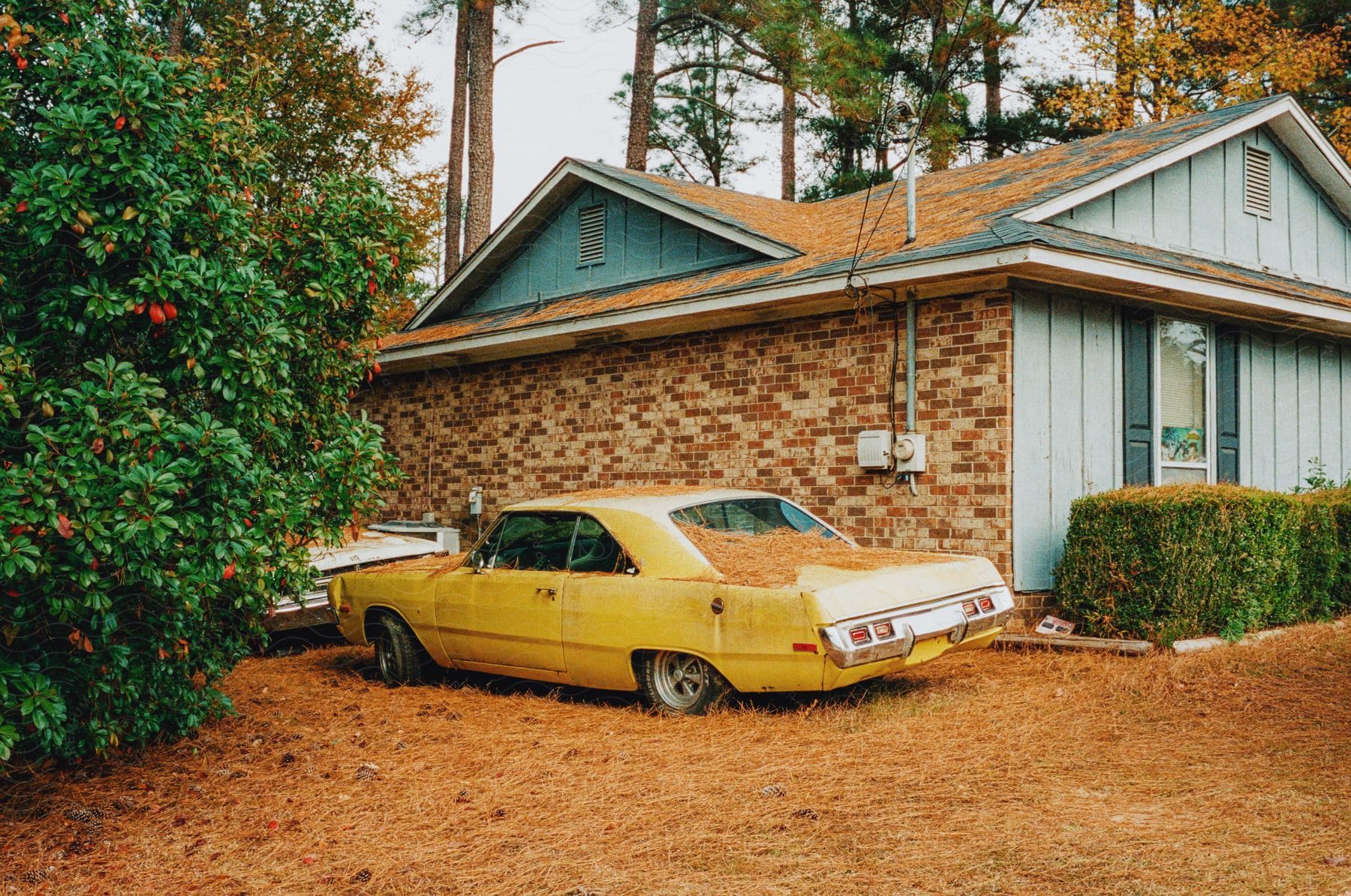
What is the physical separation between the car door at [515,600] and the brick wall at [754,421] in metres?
3.40

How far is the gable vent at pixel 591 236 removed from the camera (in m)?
14.4

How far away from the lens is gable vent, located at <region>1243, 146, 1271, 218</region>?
12523 mm

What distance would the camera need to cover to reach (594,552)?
24.5 feet

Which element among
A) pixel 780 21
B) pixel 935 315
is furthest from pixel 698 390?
pixel 780 21

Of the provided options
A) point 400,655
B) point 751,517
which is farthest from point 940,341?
point 400,655

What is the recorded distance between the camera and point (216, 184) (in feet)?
19.1

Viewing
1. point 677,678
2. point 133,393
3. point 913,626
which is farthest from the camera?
point 677,678

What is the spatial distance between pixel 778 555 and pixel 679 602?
76 centimetres

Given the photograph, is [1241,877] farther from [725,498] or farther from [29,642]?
[29,642]

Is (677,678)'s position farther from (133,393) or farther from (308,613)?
(308,613)

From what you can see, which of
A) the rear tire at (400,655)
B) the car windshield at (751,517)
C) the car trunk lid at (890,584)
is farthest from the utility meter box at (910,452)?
the rear tire at (400,655)

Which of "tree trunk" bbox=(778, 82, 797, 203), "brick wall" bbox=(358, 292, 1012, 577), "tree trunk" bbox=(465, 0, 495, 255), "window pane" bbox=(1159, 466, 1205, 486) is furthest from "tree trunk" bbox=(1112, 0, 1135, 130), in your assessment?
"brick wall" bbox=(358, 292, 1012, 577)

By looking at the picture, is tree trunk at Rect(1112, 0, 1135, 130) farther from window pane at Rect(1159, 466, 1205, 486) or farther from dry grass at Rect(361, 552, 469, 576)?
dry grass at Rect(361, 552, 469, 576)

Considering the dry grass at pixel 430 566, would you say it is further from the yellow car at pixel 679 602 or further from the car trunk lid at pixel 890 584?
the car trunk lid at pixel 890 584
